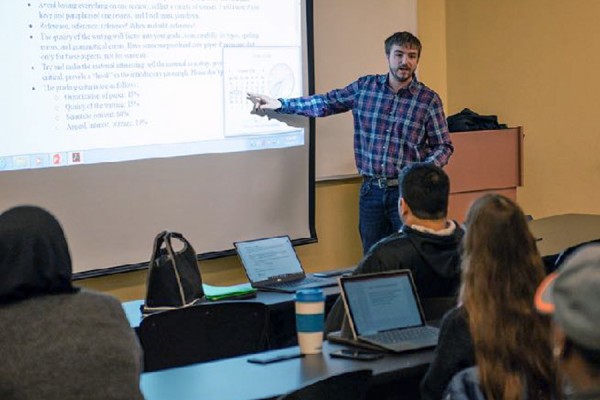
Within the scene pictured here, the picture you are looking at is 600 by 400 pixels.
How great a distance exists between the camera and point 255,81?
5188 millimetres

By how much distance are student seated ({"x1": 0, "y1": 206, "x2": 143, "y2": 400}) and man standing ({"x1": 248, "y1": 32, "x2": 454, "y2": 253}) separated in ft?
10.1

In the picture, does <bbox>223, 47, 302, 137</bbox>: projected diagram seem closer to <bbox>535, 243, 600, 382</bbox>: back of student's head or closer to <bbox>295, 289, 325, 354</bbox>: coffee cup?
<bbox>295, 289, 325, 354</bbox>: coffee cup

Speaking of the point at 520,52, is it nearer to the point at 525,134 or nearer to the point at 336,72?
the point at 525,134

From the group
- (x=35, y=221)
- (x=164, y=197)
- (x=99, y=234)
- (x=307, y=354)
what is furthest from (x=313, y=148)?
(x=35, y=221)

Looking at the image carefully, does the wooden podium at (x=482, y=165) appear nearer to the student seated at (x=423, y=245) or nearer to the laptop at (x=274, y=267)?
the laptop at (x=274, y=267)

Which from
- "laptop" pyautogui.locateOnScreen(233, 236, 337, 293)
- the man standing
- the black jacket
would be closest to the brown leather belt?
A: the man standing

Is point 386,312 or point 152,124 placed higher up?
point 152,124

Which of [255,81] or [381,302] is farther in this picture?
[255,81]

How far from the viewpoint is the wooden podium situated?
5824 mm

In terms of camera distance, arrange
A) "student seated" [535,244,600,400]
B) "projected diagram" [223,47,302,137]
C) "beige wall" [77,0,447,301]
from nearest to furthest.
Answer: "student seated" [535,244,600,400] < "beige wall" [77,0,447,301] < "projected diagram" [223,47,302,137]

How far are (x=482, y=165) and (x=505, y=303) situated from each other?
136 inches

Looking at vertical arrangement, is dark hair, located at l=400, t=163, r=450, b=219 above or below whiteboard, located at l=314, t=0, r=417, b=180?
below

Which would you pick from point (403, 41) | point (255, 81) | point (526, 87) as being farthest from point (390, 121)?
point (526, 87)

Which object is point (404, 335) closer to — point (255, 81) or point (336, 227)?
point (255, 81)
